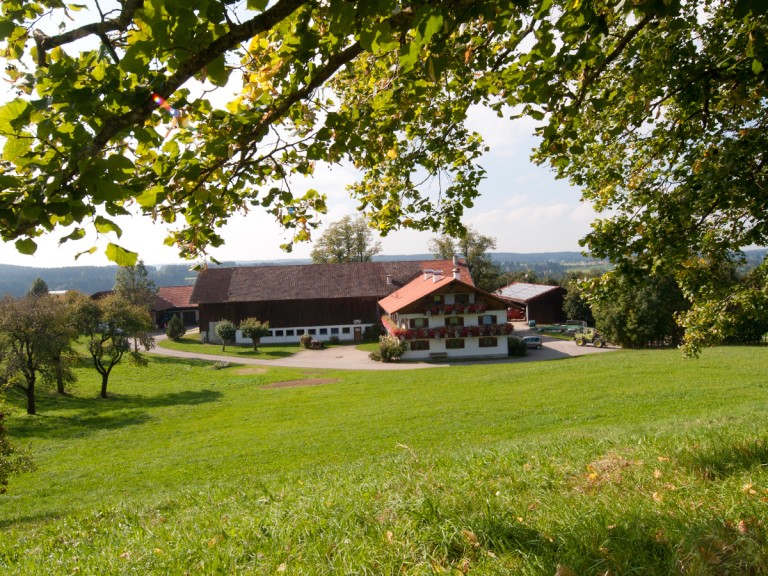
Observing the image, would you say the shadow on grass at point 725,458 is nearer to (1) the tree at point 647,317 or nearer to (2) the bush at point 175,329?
(1) the tree at point 647,317

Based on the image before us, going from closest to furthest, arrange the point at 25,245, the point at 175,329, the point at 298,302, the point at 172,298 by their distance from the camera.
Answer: the point at 25,245 → the point at 298,302 → the point at 175,329 → the point at 172,298

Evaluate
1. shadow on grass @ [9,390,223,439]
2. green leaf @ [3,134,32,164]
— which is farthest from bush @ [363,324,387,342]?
green leaf @ [3,134,32,164]

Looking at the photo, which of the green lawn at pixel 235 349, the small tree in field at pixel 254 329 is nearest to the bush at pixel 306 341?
the green lawn at pixel 235 349

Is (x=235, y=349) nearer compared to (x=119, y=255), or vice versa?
(x=119, y=255)

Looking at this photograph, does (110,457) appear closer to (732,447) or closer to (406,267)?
(732,447)

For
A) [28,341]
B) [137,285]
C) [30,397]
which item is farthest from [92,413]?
[137,285]

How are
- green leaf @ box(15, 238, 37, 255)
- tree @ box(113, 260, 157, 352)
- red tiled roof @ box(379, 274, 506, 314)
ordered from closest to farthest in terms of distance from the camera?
1. green leaf @ box(15, 238, 37, 255)
2. red tiled roof @ box(379, 274, 506, 314)
3. tree @ box(113, 260, 157, 352)

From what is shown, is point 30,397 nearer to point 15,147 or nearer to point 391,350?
point 391,350

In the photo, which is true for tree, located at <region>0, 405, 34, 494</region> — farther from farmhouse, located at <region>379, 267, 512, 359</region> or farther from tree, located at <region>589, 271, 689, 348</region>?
tree, located at <region>589, 271, 689, 348</region>

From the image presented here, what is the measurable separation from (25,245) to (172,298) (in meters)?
68.8

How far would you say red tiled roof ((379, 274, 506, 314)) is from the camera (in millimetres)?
35250

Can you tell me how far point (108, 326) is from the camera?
28.1m

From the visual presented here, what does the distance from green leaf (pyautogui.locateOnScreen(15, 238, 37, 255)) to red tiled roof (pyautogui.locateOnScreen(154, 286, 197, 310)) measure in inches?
2538

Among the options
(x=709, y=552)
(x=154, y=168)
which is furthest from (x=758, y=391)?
(x=154, y=168)
